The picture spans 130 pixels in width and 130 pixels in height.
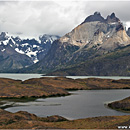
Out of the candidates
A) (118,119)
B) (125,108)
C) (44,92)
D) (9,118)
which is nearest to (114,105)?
(125,108)

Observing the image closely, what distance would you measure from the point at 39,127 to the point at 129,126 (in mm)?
20880

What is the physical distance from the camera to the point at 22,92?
5418 inches

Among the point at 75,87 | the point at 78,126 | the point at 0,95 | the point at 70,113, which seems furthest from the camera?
the point at 75,87

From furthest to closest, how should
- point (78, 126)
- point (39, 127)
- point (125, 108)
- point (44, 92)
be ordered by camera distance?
point (44, 92)
point (125, 108)
point (78, 126)
point (39, 127)

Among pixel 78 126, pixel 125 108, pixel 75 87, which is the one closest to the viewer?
pixel 78 126

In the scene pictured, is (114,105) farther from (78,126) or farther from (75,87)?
(75,87)

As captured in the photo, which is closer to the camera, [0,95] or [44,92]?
[0,95]

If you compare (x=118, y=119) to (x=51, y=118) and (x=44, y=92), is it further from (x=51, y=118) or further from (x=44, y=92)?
(x=44, y=92)

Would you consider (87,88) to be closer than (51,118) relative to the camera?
No

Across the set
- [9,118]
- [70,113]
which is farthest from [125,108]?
[9,118]

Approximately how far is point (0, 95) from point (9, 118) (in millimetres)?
70289

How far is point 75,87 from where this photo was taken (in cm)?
19288

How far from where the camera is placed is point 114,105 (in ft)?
315

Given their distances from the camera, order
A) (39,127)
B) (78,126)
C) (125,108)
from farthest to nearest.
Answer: (125,108)
(78,126)
(39,127)
